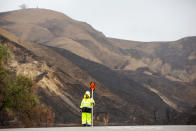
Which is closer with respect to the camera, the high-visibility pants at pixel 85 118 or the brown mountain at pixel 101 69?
the high-visibility pants at pixel 85 118

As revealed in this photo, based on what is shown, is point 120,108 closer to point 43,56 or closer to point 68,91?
point 68,91

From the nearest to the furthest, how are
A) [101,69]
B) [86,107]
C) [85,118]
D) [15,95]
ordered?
1. [86,107]
2. [85,118]
3. [15,95]
4. [101,69]

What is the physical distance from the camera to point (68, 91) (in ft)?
132

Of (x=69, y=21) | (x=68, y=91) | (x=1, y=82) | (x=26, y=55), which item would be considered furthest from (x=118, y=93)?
(x=69, y=21)

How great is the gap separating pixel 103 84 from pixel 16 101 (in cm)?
3312

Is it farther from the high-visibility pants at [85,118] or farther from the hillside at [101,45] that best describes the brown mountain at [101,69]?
the high-visibility pants at [85,118]

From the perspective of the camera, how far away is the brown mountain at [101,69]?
38.7m

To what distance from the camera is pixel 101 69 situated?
57406 mm

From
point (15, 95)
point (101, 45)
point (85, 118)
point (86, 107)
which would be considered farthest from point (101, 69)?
point (86, 107)

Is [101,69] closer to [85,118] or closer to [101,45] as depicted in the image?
[101,45]

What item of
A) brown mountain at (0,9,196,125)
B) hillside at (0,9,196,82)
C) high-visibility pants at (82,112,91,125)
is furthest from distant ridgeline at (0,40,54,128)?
hillside at (0,9,196,82)

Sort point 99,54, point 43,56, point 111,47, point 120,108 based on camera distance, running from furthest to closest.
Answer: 1. point 111,47
2. point 99,54
3. point 43,56
4. point 120,108

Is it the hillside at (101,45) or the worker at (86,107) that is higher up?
the hillside at (101,45)

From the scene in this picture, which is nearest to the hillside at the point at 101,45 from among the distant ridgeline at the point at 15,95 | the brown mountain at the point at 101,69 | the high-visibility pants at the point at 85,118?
the brown mountain at the point at 101,69
